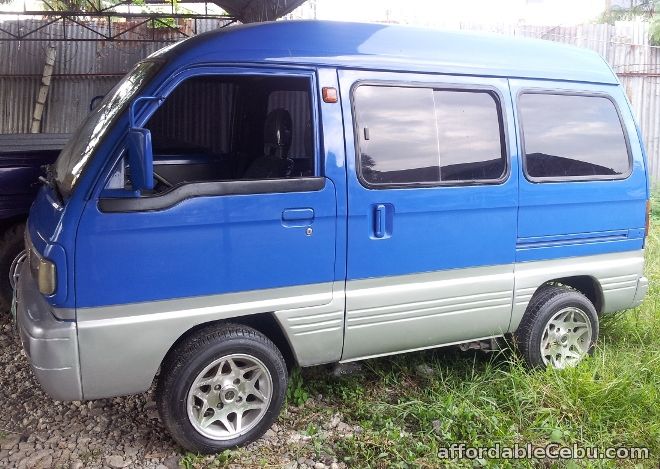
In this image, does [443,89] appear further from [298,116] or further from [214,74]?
[214,74]

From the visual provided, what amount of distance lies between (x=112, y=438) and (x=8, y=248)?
2.40 metres

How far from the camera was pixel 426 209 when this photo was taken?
3504 mm

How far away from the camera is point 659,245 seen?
24.0 feet

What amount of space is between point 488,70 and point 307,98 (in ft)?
4.02

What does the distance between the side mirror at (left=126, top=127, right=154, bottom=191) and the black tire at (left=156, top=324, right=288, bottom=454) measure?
2.88 ft

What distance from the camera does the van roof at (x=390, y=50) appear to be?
3123 mm

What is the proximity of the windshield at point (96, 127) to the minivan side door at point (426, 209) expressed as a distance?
110cm

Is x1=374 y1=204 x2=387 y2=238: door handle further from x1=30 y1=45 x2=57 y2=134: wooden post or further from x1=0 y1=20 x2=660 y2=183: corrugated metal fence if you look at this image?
x1=30 y1=45 x2=57 y2=134: wooden post

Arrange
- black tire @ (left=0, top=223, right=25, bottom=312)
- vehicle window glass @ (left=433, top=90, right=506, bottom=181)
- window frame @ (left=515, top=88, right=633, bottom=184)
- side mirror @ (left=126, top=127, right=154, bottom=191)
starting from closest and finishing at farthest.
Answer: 1. side mirror @ (left=126, top=127, right=154, bottom=191)
2. vehicle window glass @ (left=433, top=90, right=506, bottom=181)
3. window frame @ (left=515, top=88, right=633, bottom=184)
4. black tire @ (left=0, top=223, right=25, bottom=312)

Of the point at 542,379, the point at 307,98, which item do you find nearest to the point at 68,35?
the point at 307,98

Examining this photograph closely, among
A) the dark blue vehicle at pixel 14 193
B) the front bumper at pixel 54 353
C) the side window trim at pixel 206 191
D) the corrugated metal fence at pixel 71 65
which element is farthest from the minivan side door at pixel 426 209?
the corrugated metal fence at pixel 71 65

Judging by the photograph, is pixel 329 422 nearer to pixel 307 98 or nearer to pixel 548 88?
pixel 307 98

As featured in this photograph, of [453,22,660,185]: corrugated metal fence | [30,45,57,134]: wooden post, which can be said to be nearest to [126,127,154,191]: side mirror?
[453,22,660,185]: corrugated metal fence

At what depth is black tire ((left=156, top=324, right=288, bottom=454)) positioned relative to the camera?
3102 mm
